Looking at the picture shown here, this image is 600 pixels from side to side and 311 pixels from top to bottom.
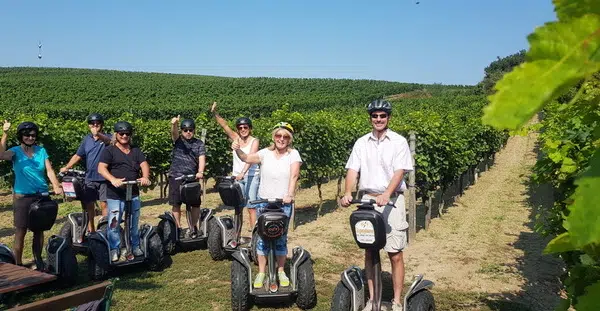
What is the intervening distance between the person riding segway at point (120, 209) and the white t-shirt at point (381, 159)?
2.75 metres

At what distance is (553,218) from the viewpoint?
12.0 ft

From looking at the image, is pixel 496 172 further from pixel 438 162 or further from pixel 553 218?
pixel 553 218


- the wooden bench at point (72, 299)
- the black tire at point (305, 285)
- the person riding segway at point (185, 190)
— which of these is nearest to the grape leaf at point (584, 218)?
the wooden bench at point (72, 299)

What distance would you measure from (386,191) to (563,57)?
11.5ft

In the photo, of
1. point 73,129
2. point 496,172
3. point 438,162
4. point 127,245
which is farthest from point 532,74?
point 496,172

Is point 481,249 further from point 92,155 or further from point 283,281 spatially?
point 92,155

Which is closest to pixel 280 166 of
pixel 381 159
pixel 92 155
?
pixel 381 159

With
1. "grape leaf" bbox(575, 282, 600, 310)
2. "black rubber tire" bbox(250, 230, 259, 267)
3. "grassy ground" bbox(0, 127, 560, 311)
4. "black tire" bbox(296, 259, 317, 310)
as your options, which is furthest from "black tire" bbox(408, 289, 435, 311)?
"grape leaf" bbox(575, 282, 600, 310)

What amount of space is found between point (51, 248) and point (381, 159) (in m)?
3.95

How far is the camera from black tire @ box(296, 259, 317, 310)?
15.6ft

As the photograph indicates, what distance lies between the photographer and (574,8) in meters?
0.44

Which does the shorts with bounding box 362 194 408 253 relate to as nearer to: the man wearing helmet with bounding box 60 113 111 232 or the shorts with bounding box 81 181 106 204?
the shorts with bounding box 81 181 106 204

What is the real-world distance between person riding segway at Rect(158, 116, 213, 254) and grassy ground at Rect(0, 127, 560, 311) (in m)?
0.26

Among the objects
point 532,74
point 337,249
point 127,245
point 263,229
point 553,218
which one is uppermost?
point 532,74
